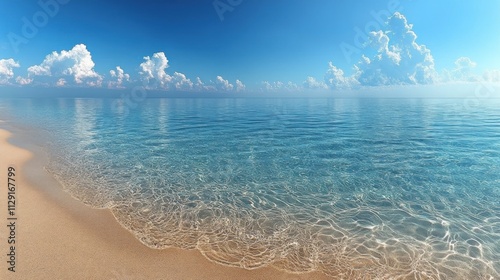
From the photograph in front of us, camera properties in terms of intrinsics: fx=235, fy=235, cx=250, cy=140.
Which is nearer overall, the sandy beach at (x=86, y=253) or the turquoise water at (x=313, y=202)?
the sandy beach at (x=86, y=253)

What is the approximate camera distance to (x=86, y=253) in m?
7.21

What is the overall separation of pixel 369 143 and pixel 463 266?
56.8 ft

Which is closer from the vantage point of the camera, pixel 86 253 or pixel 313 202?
pixel 86 253

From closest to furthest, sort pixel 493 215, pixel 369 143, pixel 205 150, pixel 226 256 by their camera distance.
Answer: pixel 226 256
pixel 493 215
pixel 205 150
pixel 369 143

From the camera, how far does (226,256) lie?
7344mm

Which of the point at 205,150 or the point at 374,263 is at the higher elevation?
Result: the point at 205,150

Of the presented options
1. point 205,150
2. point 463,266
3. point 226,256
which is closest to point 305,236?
point 226,256

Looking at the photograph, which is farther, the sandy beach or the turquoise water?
the turquoise water

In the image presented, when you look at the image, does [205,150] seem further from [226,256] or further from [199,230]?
[226,256]

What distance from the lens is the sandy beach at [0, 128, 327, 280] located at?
6508 mm

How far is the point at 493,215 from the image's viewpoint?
32.2 ft

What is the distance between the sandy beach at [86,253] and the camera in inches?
256

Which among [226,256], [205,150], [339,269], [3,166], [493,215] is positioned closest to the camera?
[339,269]

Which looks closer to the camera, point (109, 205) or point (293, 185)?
point (109, 205)
